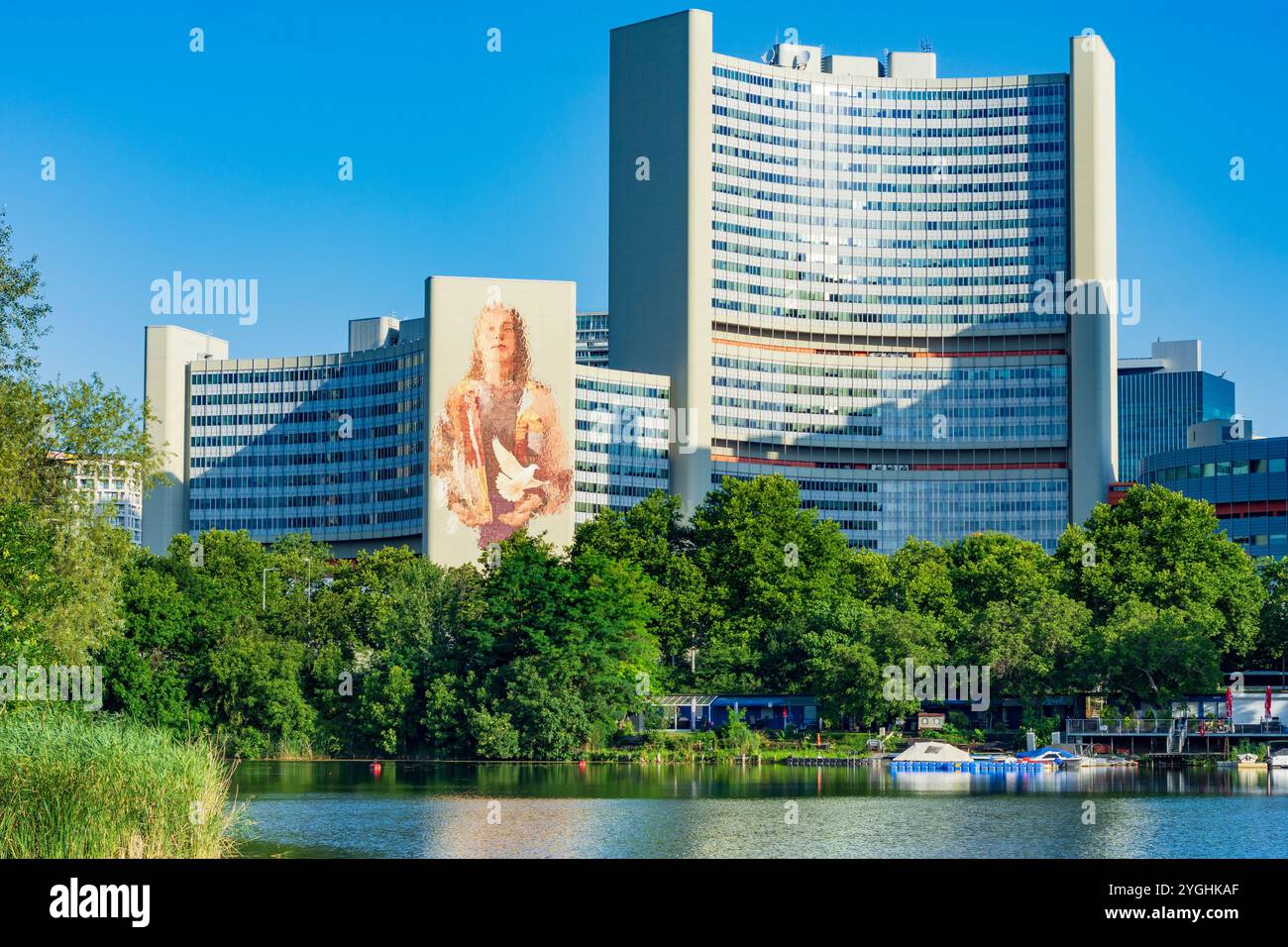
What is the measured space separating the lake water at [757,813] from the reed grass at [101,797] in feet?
22.5

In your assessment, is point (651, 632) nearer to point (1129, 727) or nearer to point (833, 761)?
point (833, 761)

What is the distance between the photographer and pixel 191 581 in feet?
430

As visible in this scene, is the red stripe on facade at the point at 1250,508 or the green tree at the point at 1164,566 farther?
the red stripe on facade at the point at 1250,508

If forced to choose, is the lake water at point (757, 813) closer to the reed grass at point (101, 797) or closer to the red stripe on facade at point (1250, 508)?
the reed grass at point (101, 797)

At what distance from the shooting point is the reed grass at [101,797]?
4444 centimetres

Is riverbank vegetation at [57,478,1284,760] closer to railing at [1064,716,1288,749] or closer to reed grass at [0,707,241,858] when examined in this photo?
railing at [1064,716,1288,749]

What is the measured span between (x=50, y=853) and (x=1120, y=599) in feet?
359

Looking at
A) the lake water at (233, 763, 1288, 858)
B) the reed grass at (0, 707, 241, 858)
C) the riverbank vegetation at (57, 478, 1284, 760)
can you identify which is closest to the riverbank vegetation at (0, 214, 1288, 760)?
the riverbank vegetation at (57, 478, 1284, 760)

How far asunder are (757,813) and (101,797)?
124 feet

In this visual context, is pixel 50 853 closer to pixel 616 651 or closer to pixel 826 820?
pixel 826 820

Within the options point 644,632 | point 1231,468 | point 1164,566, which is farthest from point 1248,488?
point 644,632

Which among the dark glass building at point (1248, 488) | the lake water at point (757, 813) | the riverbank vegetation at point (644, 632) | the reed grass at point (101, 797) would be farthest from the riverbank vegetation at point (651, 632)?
the reed grass at point (101, 797)

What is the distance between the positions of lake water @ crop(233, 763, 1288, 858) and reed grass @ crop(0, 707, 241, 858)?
6.86 meters
